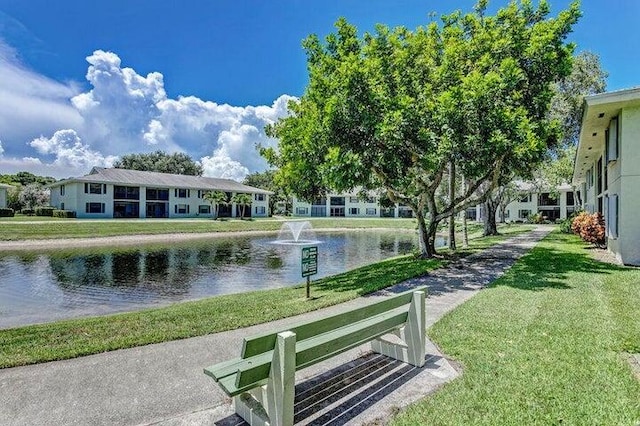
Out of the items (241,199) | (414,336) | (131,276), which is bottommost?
(131,276)

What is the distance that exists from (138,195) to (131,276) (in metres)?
42.2

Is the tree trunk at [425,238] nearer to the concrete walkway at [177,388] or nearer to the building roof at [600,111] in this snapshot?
the building roof at [600,111]

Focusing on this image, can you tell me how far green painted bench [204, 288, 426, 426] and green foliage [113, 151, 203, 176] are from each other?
82608mm

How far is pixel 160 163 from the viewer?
8006cm

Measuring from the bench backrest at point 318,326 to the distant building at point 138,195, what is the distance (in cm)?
5181

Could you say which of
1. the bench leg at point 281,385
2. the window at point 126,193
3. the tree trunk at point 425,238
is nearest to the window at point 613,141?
the tree trunk at point 425,238

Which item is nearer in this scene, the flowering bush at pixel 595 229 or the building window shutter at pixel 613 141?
the building window shutter at pixel 613 141

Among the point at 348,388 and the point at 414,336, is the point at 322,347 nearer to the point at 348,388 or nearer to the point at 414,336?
the point at 348,388

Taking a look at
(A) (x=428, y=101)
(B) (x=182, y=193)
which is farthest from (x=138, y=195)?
(A) (x=428, y=101)

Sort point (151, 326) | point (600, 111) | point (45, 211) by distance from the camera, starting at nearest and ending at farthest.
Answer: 1. point (151, 326)
2. point (600, 111)
3. point (45, 211)

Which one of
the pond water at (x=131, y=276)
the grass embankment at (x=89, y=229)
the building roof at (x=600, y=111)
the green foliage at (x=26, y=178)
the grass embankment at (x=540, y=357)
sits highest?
the green foliage at (x=26, y=178)

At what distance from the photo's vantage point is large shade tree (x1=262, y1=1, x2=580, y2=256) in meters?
12.1

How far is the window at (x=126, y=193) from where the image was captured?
52.2 m

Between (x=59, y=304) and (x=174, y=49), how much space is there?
2122 cm
